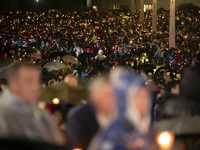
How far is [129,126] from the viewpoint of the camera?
2416 mm

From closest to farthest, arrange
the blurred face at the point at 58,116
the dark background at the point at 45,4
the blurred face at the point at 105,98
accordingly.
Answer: the blurred face at the point at 105,98 < the blurred face at the point at 58,116 < the dark background at the point at 45,4

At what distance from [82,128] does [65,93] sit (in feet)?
6.43

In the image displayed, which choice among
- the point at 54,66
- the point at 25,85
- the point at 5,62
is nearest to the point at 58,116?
the point at 25,85

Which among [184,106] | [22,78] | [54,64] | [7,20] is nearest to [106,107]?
[22,78]

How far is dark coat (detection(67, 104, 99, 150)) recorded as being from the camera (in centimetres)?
301

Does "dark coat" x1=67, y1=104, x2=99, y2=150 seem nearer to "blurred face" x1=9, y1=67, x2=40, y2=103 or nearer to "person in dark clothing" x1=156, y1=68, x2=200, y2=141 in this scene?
"blurred face" x1=9, y1=67, x2=40, y2=103

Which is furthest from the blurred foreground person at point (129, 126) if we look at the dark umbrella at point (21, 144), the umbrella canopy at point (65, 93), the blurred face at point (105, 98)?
the umbrella canopy at point (65, 93)

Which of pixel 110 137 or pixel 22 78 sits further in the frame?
pixel 22 78

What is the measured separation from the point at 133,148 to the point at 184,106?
1.19 metres

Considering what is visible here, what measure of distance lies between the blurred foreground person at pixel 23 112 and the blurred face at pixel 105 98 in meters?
0.35

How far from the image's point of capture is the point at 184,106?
11.4 ft

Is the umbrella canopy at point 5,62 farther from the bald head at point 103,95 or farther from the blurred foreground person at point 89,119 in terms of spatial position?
the bald head at point 103,95

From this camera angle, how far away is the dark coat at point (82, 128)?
3.01 meters

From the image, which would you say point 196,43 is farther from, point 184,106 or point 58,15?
point 184,106
